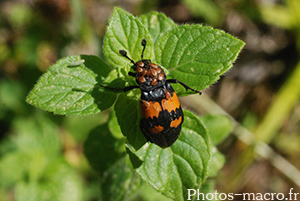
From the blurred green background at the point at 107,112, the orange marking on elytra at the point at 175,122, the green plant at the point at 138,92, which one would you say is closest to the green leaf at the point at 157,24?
the green plant at the point at 138,92

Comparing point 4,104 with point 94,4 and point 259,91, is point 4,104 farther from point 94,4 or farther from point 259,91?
point 259,91

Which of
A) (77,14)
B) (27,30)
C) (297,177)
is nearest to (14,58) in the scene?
(27,30)

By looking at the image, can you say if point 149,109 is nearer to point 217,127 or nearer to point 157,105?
point 157,105

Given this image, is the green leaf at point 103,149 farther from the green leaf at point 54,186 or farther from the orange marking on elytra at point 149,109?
the green leaf at point 54,186

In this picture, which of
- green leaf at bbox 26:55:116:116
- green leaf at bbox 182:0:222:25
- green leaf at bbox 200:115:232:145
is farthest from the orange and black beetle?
green leaf at bbox 182:0:222:25

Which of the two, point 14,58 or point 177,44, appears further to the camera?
point 14,58

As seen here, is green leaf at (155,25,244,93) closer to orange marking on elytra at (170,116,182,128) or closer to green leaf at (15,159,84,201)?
orange marking on elytra at (170,116,182,128)
